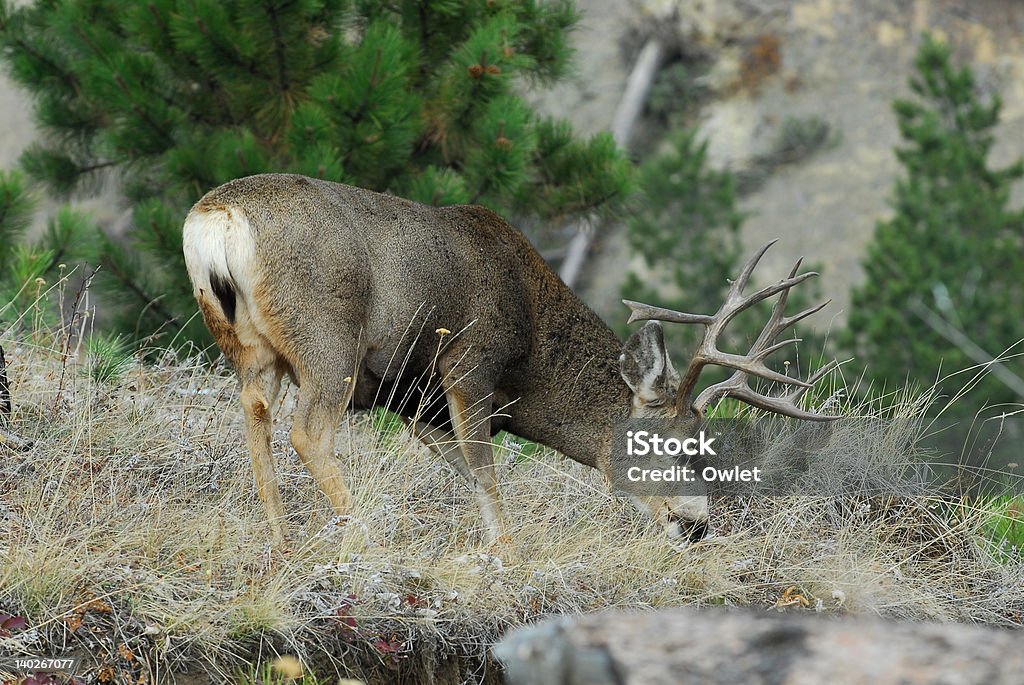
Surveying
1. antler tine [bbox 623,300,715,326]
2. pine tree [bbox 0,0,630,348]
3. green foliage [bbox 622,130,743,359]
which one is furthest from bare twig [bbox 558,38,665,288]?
antler tine [bbox 623,300,715,326]

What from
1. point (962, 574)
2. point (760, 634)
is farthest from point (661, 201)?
point (760, 634)

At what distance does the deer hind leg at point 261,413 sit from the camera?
5.60 meters

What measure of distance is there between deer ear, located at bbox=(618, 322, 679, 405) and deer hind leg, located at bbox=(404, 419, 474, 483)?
910 millimetres

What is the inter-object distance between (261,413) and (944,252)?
14.4 meters

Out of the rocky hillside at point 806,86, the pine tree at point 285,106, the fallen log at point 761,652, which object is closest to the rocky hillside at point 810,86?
the rocky hillside at point 806,86

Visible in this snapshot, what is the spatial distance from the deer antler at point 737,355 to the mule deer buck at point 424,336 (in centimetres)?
1

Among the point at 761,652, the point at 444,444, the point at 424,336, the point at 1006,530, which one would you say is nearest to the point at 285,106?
the point at 444,444

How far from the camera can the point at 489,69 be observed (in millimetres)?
8508

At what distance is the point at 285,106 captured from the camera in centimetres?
903

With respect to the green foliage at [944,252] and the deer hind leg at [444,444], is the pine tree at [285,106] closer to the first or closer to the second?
the deer hind leg at [444,444]

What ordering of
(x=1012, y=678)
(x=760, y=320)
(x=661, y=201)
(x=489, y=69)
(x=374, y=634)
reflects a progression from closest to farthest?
(x=1012, y=678) → (x=374, y=634) → (x=489, y=69) → (x=760, y=320) → (x=661, y=201)

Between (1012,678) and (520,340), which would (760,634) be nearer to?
(1012,678)

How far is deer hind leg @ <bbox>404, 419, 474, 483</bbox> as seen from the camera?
257 inches

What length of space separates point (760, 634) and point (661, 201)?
61.6 ft
